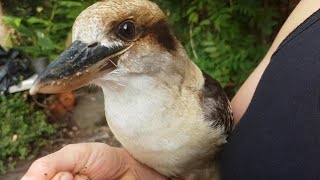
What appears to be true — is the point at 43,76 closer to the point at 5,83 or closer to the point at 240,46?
the point at 240,46

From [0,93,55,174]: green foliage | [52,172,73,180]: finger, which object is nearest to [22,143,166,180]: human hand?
[52,172,73,180]: finger

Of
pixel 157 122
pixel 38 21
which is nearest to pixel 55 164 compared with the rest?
pixel 157 122

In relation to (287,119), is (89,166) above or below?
below

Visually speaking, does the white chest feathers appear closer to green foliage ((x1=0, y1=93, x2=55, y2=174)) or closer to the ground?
the ground

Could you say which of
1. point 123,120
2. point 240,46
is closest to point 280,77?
point 123,120

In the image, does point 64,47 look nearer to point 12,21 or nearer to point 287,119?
point 12,21

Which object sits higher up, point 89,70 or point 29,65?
point 89,70
